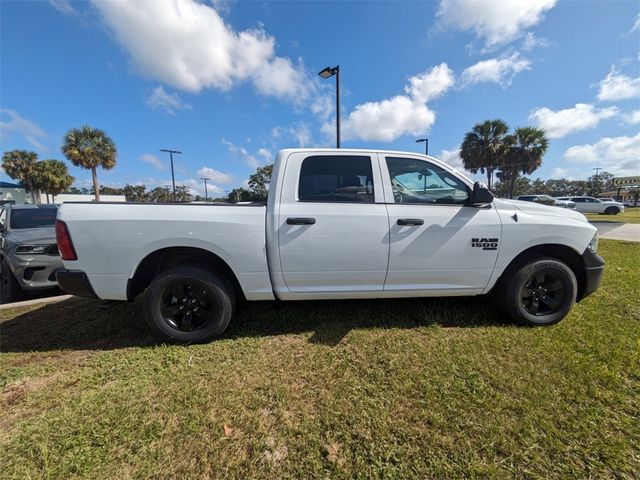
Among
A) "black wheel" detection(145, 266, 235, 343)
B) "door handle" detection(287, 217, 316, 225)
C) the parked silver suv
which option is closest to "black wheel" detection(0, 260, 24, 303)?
the parked silver suv

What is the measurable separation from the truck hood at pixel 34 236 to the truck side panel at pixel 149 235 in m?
2.59

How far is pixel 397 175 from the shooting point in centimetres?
302

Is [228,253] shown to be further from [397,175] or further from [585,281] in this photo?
[585,281]

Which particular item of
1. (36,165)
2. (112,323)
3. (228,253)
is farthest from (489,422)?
(36,165)

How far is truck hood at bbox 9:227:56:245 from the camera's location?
4.36m

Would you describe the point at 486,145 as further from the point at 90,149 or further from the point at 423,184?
the point at 90,149

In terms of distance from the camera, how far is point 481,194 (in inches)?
113

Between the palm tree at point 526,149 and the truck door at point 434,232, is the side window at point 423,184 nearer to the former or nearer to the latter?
the truck door at point 434,232

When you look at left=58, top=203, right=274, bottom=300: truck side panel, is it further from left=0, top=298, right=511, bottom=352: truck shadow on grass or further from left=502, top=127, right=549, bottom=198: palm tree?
left=502, top=127, right=549, bottom=198: palm tree

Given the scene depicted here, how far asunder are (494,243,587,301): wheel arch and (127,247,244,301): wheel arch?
113 inches

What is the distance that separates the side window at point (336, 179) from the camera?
288 cm

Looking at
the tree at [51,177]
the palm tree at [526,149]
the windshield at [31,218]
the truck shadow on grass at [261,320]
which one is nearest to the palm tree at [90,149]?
the tree at [51,177]

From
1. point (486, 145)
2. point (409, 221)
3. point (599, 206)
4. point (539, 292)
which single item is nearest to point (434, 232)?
point (409, 221)

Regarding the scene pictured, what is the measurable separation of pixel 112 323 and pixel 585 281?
17.4ft
